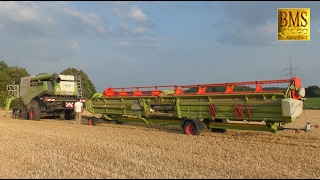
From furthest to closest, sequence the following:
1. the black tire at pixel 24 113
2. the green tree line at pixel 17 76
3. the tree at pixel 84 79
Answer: the tree at pixel 84 79, the green tree line at pixel 17 76, the black tire at pixel 24 113

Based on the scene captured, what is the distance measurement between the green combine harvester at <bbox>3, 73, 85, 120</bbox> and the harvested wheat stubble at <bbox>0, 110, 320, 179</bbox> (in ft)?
27.7

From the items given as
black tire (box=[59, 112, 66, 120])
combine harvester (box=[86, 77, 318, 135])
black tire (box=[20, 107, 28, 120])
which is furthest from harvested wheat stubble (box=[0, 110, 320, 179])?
black tire (box=[59, 112, 66, 120])

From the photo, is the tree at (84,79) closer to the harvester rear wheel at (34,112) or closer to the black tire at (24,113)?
→ the black tire at (24,113)

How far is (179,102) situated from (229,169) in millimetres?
6079

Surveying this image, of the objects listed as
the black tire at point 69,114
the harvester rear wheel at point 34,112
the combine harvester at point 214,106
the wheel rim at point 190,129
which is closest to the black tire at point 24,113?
the harvester rear wheel at point 34,112

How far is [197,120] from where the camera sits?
11414 mm

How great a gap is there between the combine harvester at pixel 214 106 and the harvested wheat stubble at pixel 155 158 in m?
0.84

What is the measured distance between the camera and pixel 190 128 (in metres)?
11.6

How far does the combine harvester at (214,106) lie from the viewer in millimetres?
9641

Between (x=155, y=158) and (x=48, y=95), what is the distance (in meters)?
13.2

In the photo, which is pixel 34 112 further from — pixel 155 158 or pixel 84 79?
pixel 84 79

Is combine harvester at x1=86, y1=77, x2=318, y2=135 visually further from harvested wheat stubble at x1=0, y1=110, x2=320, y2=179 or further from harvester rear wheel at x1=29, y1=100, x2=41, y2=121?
harvester rear wheel at x1=29, y1=100, x2=41, y2=121

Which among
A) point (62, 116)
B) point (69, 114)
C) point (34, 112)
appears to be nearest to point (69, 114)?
point (69, 114)

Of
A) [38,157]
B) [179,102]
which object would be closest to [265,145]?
[179,102]
